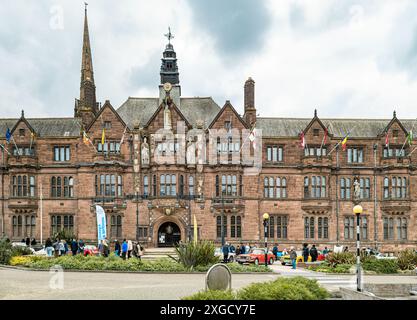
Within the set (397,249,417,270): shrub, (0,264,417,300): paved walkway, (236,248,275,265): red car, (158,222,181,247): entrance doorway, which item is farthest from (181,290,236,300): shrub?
(158,222,181,247): entrance doorway

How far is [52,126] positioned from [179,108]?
1358 centimetres

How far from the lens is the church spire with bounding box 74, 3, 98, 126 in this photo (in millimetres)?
56125

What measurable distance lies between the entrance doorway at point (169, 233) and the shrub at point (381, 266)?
2452 cm

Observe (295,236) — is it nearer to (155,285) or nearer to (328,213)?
(328,213)

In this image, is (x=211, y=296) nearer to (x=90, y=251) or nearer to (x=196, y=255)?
(x=196, y=255)

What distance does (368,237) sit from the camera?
55.8 meters

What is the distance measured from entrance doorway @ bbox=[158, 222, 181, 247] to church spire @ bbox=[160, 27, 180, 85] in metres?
18.0

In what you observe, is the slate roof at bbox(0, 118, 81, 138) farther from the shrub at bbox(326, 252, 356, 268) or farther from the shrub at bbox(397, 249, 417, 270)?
the shrub at bbox(397, 249, 417, 270)

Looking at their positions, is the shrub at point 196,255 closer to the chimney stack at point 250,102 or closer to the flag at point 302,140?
the flag at point 302,140

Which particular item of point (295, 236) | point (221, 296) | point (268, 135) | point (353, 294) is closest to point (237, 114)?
point (268, 135)

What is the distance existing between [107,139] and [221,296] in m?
41.0

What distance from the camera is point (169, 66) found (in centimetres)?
6519

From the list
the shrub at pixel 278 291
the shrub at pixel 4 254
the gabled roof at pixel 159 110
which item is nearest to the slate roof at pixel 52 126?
the gabled roof at pixel 159 110

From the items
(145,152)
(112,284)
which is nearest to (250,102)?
(145,152)
